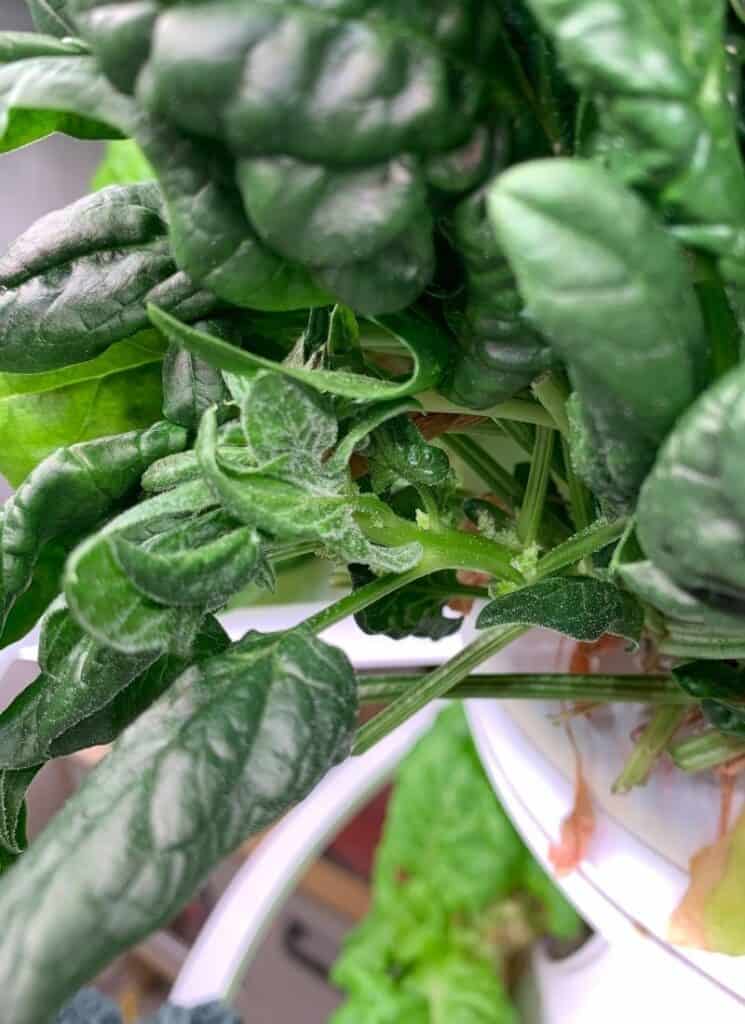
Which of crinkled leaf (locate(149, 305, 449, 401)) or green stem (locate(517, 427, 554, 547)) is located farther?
green stem (locate(517, 427, 554, 547))

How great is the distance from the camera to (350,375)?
14.2 inches

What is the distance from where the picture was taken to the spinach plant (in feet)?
0.75

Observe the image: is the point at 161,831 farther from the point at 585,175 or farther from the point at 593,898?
the point at 593,898

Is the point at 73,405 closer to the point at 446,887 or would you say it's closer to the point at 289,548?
the point at 289,548

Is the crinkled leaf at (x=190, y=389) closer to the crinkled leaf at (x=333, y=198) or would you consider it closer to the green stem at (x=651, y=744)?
the crinkled leaf at (x=333, y=198)

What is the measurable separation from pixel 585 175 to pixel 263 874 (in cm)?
91

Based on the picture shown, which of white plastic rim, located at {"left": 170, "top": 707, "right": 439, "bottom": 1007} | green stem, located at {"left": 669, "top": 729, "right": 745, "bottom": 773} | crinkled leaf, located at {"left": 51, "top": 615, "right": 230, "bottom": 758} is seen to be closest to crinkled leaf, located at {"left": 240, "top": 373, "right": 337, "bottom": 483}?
crinkled leaf, located at {"left": 51, "top": 615, "right": 230, "bottom": 758}

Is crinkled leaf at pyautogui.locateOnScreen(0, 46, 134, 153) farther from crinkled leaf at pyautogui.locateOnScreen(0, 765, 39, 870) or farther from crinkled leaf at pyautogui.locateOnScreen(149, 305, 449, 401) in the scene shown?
crinkled leaf at pyautogui.locateOnScreen(0, 765, 39, 870)

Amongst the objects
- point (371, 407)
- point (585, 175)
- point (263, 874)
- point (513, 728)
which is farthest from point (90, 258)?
point (263, 874)

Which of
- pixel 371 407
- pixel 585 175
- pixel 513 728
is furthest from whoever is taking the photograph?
pixel 513 728

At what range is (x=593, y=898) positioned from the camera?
59cm

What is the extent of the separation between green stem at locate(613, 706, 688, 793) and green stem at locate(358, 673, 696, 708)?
40 mm

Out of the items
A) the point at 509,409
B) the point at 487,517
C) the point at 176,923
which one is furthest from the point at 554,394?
the point at 176,923

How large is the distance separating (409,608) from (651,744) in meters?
0.17
